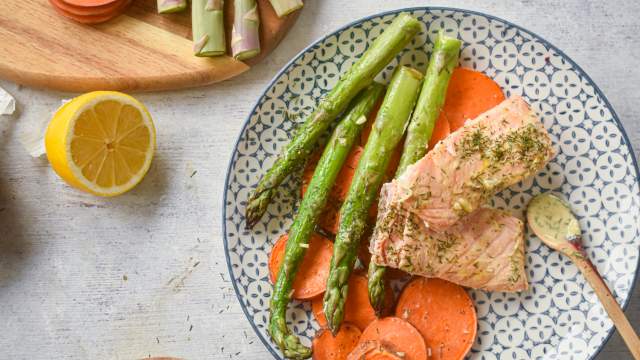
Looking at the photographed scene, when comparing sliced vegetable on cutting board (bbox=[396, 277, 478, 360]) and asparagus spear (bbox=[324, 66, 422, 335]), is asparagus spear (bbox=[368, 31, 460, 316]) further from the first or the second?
sliced vegetable on cutting board (bbox=[396, 277, 478, 360])

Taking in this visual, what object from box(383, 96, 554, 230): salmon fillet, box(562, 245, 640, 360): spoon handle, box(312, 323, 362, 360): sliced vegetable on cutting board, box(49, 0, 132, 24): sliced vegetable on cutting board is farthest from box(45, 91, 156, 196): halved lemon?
box(562, 245, 640, 360): spoon handle

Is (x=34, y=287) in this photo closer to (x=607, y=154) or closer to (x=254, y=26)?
(x=254, y=26)

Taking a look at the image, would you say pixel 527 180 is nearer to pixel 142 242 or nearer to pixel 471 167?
pixel 471 167

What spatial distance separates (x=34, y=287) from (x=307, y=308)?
2.05 metres

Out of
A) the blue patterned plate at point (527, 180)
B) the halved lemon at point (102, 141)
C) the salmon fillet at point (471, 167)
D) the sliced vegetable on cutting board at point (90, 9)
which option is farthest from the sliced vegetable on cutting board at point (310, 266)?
the sliced vegetable on cutting board at point (90, 9)

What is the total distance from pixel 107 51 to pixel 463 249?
2.80 metres

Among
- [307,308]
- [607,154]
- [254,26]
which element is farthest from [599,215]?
[254,26]

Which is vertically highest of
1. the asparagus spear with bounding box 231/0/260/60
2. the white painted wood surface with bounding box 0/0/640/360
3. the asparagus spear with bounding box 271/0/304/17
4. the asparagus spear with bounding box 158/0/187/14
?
the asparagus spear with bounding box 271/0/304/17

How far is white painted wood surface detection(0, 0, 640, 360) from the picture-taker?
14.6 feet

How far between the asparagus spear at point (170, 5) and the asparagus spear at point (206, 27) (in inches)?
4.0

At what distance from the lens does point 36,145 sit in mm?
4508

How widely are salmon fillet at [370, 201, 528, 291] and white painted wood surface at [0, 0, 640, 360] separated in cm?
133

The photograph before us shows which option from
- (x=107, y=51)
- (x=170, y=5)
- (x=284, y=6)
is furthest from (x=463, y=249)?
(x=107, y=51)

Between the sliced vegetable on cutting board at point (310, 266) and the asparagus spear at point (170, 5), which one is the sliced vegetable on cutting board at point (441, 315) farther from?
the asparagus spear at point (170, 5)
